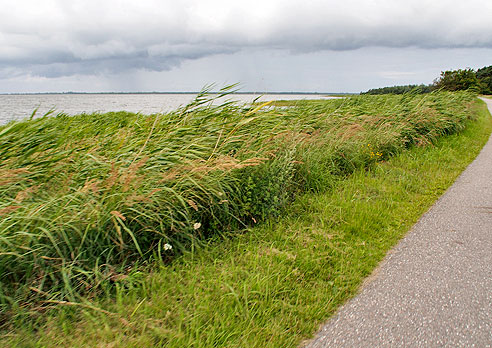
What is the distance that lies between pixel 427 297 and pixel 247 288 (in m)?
1.33

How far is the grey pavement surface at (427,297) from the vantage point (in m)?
2.08

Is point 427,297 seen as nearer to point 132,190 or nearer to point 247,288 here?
point 247,288

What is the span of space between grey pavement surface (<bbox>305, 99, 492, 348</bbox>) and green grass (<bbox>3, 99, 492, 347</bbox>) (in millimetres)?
142

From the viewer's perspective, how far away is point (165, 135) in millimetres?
4516

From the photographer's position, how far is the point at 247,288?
8.09ft

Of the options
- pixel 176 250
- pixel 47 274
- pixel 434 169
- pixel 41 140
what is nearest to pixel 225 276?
pixel 176 250

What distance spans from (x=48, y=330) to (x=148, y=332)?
2.10ft

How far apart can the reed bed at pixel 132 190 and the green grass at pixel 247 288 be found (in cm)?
22

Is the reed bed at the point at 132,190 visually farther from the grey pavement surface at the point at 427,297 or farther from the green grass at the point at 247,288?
the grey pavement surface at the point at 427,297

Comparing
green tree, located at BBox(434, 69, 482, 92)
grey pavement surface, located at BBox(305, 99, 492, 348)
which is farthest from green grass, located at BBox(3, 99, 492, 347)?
green tree, located at BBox(434, 69, 482, 92)

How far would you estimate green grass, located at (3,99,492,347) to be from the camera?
2.05 meters

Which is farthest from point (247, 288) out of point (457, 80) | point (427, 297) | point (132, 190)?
point (457, 80)

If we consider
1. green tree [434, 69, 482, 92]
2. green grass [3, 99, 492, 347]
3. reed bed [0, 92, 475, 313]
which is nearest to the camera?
green grass [3, 99, 492, 347]

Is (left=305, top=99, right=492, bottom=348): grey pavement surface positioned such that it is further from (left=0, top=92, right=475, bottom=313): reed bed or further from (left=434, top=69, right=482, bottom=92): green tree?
(left=434, top=69, right=482, bottom=92): green tree
